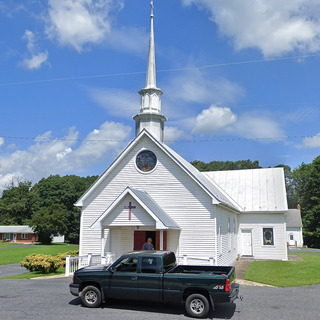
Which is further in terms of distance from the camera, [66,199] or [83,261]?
[66,199]

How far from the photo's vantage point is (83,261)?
19219mm

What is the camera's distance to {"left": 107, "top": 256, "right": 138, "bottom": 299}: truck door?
10.2 metres

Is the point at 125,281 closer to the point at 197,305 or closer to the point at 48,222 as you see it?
the point at 197,305

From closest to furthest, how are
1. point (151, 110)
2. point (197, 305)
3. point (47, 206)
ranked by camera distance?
point (197, 305) < point (151, 110) < point (47, 206)

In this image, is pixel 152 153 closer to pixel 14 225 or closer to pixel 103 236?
pixel 103 236

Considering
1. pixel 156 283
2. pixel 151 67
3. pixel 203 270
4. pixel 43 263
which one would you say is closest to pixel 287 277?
pixel 203 270

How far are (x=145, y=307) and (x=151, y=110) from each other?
14.8m

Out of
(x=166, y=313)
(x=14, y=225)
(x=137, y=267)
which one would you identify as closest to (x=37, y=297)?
(x=137, y=267)

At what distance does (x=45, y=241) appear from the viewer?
61.9 meters

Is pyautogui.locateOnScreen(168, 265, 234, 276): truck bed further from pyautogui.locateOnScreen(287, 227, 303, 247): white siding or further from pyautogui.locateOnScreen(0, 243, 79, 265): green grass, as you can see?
pyautogui.locateOnScreen(287, 227, 303, 247): white siding

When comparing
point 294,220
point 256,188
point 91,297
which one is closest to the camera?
point 91,297

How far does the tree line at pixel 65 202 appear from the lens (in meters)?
54.2

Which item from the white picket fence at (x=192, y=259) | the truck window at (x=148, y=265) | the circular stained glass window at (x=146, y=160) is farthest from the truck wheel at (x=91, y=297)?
the circular stained glass window at (x=146, y=160)

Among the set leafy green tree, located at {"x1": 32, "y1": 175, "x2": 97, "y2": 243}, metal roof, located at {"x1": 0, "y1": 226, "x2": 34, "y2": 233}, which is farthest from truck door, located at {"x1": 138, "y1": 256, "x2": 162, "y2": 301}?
metal roof, located at {"x1": 0, "y1": 226, "x2": 34, "y2": 233}
